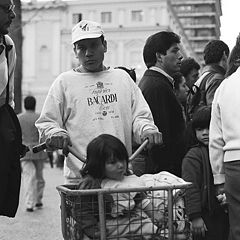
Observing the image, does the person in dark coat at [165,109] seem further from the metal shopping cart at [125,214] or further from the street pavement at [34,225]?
the street pavement at [34,225]

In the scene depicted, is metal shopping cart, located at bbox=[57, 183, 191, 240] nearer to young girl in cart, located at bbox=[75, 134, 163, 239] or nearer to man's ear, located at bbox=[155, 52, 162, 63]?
young girl in cart, located at bbox=[75, 134, 163, 239]

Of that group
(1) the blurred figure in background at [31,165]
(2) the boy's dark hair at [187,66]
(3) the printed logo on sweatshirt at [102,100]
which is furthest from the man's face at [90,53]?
(1) the blurred figure in background at [31,165]

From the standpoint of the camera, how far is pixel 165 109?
5.52 meters

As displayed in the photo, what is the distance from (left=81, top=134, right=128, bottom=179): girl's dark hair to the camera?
3.75 m

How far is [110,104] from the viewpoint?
448 centimetres

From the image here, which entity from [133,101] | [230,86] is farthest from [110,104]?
[230,86]

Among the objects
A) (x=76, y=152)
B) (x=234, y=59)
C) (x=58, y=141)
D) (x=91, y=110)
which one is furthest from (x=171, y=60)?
(x=58, y=141)

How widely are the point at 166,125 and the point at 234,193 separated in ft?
4.73

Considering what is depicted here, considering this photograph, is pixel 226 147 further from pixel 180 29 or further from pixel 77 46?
pixel 180 29

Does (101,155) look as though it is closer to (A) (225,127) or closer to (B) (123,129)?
(B) (123,129)

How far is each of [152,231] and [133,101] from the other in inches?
51.2

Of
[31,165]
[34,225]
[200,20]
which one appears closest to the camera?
[34,225]

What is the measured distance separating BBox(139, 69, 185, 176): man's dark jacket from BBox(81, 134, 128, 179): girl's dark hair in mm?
1678

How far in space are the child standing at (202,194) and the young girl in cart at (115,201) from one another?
3.21ft
